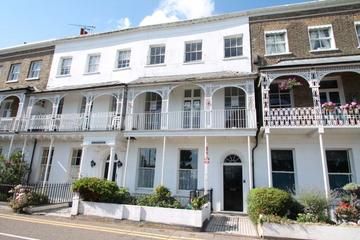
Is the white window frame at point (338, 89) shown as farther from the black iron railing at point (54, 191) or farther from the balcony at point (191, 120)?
the black iron railing at point (54, 191)

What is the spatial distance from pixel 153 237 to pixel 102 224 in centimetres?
277

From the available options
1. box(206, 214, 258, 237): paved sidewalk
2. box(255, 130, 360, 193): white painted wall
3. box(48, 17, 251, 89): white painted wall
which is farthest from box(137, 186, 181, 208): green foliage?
box(48, 17, 251, 89): white painted wall

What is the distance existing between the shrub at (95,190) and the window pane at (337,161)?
10.3 meters

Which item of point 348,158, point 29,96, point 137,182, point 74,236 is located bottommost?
point 74,236

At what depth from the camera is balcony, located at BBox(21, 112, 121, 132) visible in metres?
14.3

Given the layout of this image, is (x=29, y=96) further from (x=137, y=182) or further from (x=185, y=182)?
(x=185, y=182)

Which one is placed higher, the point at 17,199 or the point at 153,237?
the point at 17,199

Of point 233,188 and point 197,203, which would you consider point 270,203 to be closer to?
point 197,203

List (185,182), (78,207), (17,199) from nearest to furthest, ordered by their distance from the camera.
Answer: (78,207) < (17,199) < (185,182)

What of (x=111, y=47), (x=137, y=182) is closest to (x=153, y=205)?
(x=137, y=182)

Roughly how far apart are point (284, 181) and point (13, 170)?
15350 mm

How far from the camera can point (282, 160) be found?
40.2 feet

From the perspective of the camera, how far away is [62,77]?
17.7 m

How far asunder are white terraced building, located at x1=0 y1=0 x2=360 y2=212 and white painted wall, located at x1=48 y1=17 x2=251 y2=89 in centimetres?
7
